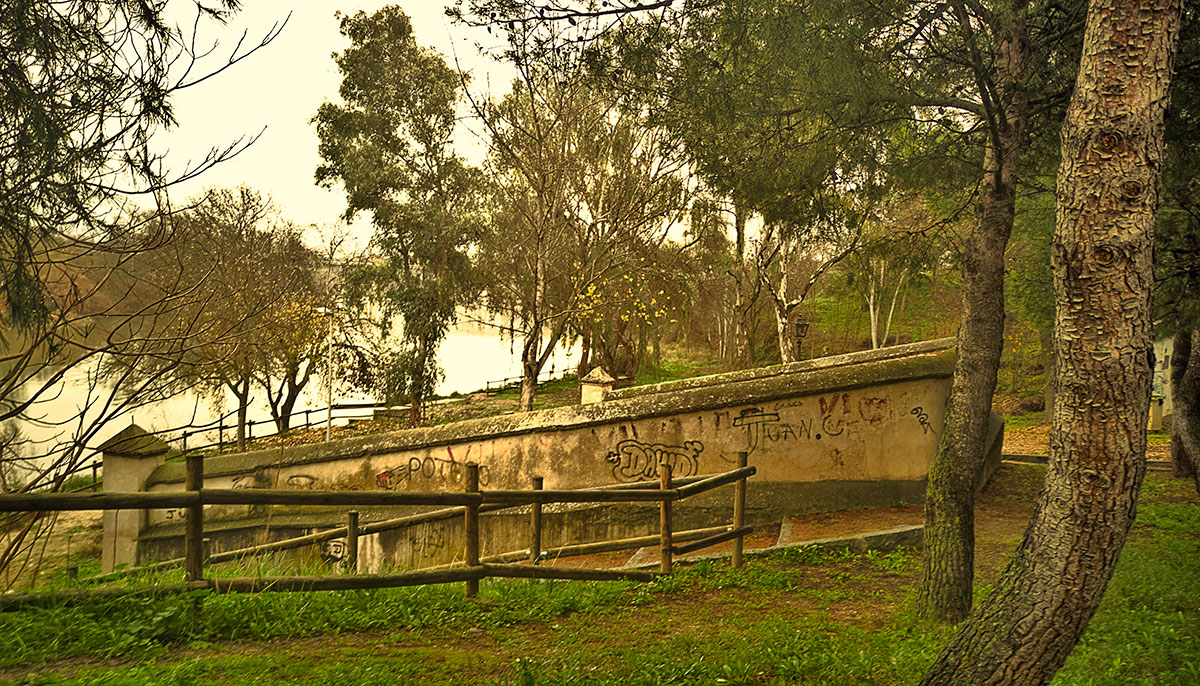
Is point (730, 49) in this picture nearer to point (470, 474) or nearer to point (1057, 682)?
point (470, 474)

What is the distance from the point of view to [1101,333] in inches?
136

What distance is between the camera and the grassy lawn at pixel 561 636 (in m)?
4.37

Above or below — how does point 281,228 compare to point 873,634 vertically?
above

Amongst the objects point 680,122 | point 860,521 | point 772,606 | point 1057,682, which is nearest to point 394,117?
point 680,122

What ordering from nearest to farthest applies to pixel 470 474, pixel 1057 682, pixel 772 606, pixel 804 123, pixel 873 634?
pixel 1057 682 → pixel 873 634 → pixel 470 474 → pixel 772 606 → pixel 804 123

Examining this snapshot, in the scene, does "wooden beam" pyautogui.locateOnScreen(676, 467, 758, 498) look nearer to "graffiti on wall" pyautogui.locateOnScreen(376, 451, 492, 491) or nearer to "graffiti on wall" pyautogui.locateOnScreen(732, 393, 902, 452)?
"graffiti on wall" pyautogui.locateOnScreen(732, 393, 902, 452)

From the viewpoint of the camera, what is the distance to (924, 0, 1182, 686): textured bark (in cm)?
342

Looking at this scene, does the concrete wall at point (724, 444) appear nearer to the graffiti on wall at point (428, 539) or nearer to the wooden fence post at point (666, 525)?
the graffiti on wall at point (428, 539)

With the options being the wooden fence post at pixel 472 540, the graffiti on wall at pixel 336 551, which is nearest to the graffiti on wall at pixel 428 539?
the graffiti on wall at pixel 336 551

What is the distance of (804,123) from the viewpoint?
8.73 meters

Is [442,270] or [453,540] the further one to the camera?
[442,270]

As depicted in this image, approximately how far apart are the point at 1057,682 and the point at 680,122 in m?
6.22

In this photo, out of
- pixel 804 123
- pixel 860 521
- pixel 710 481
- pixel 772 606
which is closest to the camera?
pixel 772 606

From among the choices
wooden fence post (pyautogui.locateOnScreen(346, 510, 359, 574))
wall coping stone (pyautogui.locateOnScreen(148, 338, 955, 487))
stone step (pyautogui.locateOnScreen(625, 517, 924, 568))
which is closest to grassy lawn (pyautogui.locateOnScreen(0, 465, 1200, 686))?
stone step (pyautogui.locateOnScreen(625, 517, 924, 568))
